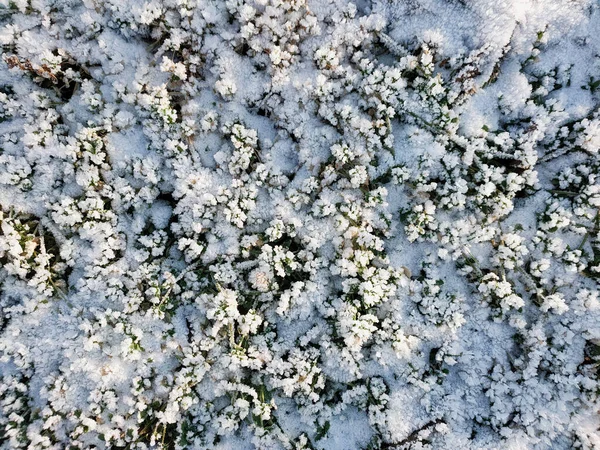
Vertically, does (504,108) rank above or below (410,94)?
above

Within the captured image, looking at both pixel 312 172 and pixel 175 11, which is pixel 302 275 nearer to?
pixel 312 172

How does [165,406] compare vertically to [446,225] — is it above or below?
below

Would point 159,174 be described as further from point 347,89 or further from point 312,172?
point 347,89

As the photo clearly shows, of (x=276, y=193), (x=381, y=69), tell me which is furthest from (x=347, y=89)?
(x=276, y=193)

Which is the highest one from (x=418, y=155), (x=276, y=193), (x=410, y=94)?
(x=410, y=94)

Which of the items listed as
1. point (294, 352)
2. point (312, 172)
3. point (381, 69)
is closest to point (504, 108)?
point (381, 69)

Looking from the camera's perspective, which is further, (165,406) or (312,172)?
(312,172)
